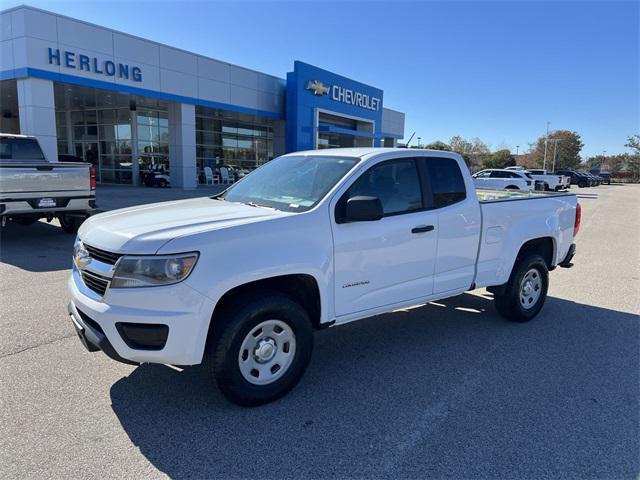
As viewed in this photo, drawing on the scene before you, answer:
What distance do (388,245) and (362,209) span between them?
555mm

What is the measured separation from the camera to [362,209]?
3568 mm

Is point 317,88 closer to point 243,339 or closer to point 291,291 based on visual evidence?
point 291,291

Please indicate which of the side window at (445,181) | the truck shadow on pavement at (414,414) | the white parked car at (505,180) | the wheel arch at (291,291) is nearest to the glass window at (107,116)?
the white parked car at (505,180)

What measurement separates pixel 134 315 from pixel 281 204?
152 cm

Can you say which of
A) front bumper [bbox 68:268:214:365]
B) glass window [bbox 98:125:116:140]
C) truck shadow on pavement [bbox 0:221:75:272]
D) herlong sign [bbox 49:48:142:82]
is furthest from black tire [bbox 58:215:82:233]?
glass window [bbox 98:125:116:140]

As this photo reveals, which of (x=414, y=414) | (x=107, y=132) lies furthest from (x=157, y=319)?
(x=107, y=132)

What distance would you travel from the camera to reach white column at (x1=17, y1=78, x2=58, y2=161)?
56.4 ft

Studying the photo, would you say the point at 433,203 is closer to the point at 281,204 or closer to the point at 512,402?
the point at 281,204

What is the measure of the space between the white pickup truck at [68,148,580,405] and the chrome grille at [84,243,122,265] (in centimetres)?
1

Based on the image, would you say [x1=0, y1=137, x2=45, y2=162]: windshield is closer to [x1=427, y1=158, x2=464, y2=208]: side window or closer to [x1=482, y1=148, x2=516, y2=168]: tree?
[x1=427, y1=158, x2=464, y2=208]: side window

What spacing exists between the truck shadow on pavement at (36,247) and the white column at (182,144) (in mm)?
12049

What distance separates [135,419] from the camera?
10.7 feet

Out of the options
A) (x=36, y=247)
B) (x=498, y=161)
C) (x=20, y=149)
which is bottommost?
(x=36, y=247)

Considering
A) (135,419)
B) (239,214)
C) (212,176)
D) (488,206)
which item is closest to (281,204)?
(239,214)
